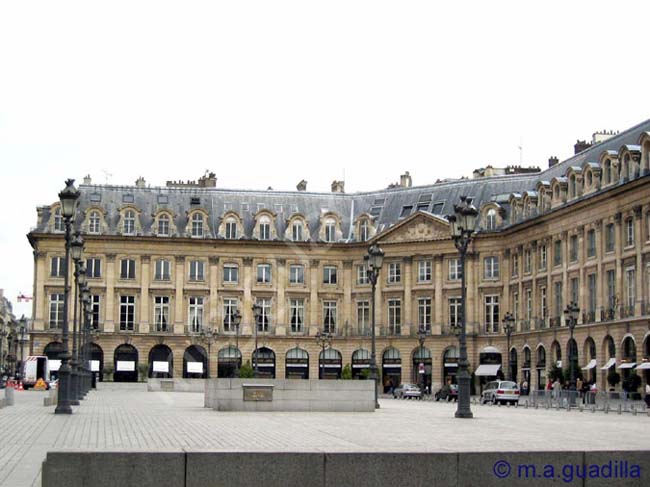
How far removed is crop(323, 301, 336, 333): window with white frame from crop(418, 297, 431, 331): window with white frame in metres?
7.83

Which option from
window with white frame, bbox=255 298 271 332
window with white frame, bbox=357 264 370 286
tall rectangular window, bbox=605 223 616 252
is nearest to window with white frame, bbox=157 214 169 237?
window with white frame, bbox=255 298 271 332

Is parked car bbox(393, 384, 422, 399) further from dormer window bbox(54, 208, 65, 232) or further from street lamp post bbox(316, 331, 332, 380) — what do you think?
dormer window bbox(54, 208, 65, 232)

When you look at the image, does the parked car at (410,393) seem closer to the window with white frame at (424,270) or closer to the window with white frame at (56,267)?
the window with white frame at (424,270)

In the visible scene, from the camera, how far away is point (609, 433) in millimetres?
30750

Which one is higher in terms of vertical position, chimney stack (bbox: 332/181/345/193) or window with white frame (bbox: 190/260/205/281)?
chimney stack (bbox: 332/181/345/193)

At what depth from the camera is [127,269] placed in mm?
104500

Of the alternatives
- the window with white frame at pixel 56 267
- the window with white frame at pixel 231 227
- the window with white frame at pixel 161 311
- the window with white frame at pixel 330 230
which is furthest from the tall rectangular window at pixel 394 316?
the window with white frame at pixel 56 267

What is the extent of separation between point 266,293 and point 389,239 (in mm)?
11386

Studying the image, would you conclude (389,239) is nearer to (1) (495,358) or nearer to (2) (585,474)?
(1) (495,358)

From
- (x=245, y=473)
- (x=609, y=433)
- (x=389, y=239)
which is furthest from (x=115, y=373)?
(x=245, y=473)

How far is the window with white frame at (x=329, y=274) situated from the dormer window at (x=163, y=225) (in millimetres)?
13391

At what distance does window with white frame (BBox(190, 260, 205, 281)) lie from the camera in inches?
4151

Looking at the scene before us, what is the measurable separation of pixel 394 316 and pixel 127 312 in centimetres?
2154

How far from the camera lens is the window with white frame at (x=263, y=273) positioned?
10644 centimetres
